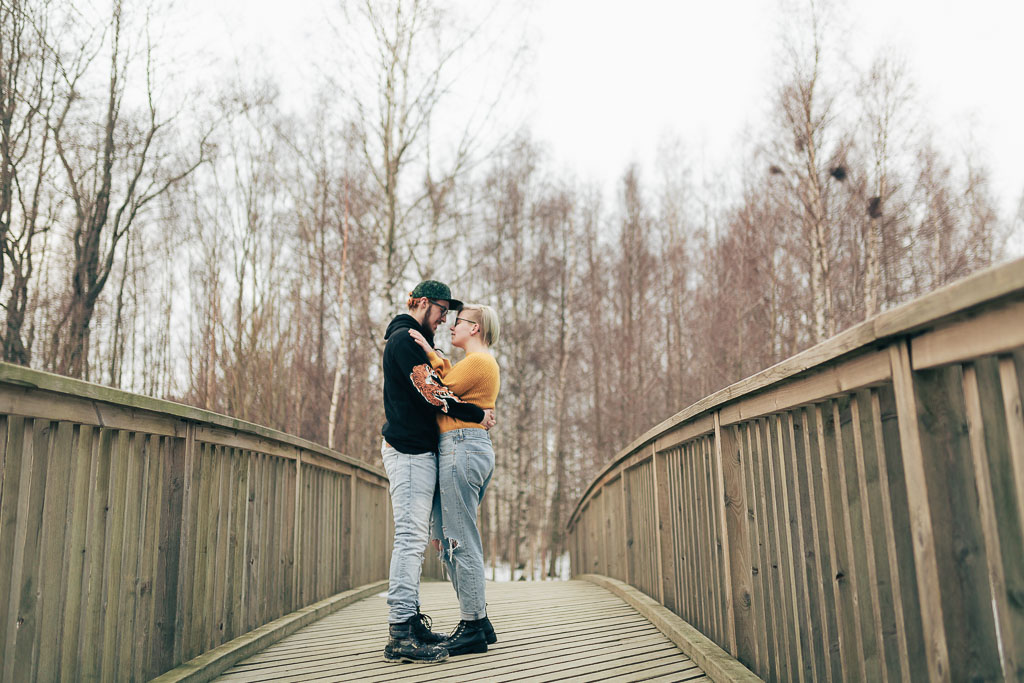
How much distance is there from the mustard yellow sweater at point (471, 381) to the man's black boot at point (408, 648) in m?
0.93

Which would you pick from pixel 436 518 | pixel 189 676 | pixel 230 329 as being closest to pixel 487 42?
pixel 230 329

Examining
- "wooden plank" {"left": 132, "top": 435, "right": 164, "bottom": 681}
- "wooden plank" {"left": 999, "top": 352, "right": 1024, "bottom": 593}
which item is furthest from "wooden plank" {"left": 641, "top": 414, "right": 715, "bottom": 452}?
"wooden plank" {"left": 132, "top": 435, "right": 164, "bottom": 681}

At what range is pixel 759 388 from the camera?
2531mm

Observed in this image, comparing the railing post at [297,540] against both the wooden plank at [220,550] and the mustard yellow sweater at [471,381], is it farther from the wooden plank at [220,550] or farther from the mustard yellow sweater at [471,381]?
the mustard yellow sweater at [471,381]

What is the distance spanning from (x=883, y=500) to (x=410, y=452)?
2.30 m

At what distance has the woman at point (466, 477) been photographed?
3.54 metres

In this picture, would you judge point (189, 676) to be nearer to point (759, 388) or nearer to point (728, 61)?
point (759, 388)

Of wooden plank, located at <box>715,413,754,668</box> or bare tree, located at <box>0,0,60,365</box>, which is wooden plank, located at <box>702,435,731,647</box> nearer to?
wooden plank, located at <box>715,413,754,668</box>

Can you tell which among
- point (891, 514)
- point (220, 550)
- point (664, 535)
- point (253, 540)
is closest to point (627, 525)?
point (664, 535)

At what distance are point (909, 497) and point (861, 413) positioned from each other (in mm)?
331

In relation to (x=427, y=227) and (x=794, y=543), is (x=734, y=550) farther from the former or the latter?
(x=427, y=227)

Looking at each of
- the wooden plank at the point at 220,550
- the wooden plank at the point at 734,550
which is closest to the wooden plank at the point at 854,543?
the wooden plank at the point at 734,550

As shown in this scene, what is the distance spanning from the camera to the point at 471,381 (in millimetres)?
3578

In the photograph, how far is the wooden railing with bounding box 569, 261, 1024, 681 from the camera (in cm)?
135
